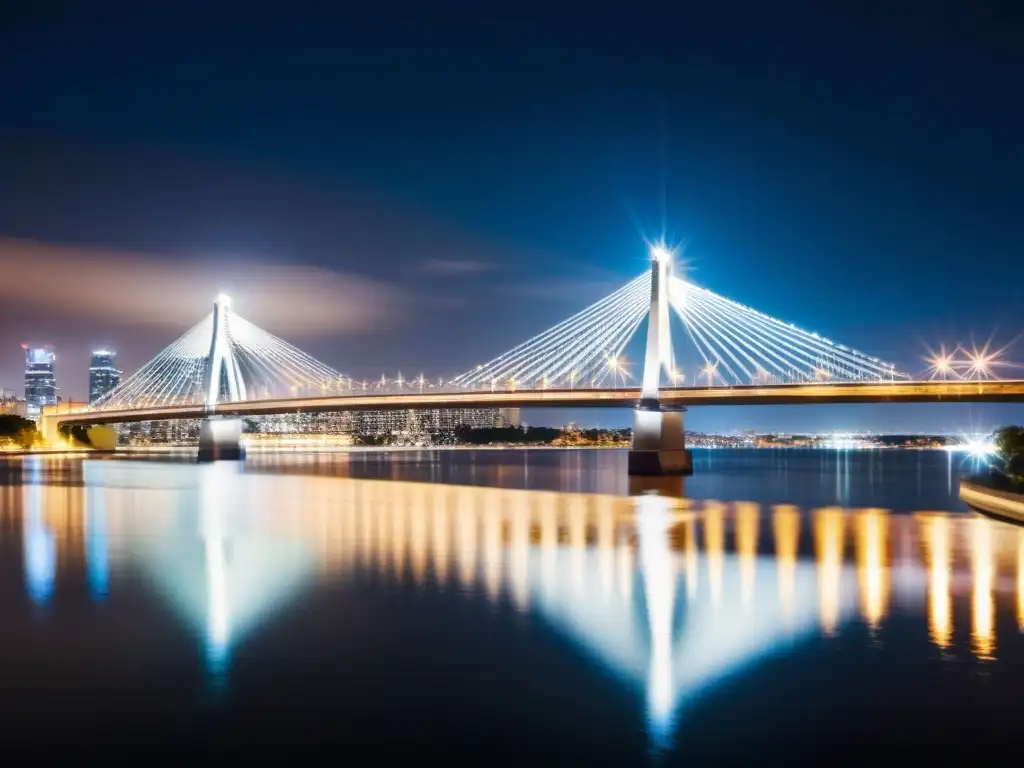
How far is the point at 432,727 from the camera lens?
862cm

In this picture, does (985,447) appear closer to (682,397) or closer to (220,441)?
(682,397)

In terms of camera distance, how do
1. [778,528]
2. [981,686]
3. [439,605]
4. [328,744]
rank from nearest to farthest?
[328,744]
[981,686]
[439,605]
[778,528]

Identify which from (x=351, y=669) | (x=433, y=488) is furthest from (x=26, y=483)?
(x=351, y=669)

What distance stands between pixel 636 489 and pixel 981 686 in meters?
33.6

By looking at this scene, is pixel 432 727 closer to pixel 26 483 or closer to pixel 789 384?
pixel 789 384

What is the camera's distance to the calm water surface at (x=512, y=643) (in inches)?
331

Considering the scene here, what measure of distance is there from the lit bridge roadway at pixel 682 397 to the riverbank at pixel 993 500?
6344mm

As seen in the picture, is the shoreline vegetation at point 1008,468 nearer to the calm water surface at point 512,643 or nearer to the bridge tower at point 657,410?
the calm water surface at point 512,643

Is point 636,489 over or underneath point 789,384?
underneath

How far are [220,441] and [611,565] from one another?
61325mm

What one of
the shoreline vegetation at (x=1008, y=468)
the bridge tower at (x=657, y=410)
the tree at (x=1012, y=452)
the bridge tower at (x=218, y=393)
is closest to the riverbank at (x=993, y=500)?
the shoreline vegetation at (x=1008, y=468)

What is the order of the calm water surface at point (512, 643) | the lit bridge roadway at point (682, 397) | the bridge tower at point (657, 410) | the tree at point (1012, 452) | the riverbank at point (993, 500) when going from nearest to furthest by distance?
the calm water surface at point (512, 643), the riverbank at point (993, 500), the tree at point (1012, 452), the lit bridge roadway at point (682, 397), the bridge tower at point (657, 410)

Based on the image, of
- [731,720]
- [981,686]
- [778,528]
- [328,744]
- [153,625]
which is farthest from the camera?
[778,528]

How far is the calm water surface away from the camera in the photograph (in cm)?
841
